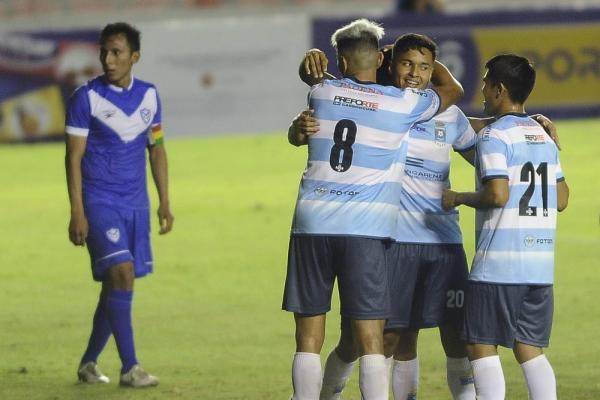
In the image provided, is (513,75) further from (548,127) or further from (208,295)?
(208,295)

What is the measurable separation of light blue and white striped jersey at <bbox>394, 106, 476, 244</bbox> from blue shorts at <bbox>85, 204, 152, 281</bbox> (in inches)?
82.5

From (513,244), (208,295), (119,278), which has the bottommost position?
(208,295)

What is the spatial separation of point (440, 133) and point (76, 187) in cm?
230

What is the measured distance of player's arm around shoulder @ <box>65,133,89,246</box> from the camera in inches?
332

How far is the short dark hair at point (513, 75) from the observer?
22.4 feet

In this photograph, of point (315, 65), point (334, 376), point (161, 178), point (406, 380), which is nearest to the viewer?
point (315, 65)

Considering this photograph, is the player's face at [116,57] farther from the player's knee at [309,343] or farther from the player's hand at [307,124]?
the player's knee at [309,343]

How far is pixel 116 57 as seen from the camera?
28.7ft

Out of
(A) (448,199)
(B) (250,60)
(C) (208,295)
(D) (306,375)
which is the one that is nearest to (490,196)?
(A) (448,199)

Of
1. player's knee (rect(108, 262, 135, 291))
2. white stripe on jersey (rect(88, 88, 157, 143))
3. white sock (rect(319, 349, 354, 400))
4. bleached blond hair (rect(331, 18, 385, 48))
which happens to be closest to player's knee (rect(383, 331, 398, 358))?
white sock (rect(319, 349, 354, 400))

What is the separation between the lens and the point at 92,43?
2333cm

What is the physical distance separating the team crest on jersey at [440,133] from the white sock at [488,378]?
3.57ft

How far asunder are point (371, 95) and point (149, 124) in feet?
7.87

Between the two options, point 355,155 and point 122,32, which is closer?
point 355,155
